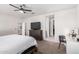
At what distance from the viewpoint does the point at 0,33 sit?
16.2 ft

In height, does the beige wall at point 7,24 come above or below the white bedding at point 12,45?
above

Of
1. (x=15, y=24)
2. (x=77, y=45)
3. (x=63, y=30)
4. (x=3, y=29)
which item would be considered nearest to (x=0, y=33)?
(x=3, y=29)

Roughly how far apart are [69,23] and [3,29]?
14.4 ft

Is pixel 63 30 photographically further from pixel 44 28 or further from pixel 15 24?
pixel 15 24

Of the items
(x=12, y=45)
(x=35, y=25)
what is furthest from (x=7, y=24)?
(x=12, y=45)

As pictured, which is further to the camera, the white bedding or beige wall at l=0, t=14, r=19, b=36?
beige wall at l=0, t=14, r=19, b=36

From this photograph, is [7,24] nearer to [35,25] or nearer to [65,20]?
[35,25]

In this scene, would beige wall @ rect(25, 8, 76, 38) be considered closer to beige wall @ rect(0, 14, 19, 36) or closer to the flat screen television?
the flat screen television

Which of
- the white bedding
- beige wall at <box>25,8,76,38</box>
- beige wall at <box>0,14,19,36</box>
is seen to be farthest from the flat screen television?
the white bedding

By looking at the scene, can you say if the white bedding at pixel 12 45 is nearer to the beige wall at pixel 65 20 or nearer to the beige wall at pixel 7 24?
the beige wall at pixel 65 20

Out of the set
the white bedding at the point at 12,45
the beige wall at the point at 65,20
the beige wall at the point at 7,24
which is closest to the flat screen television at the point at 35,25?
the beige wall at the point at 7,24
